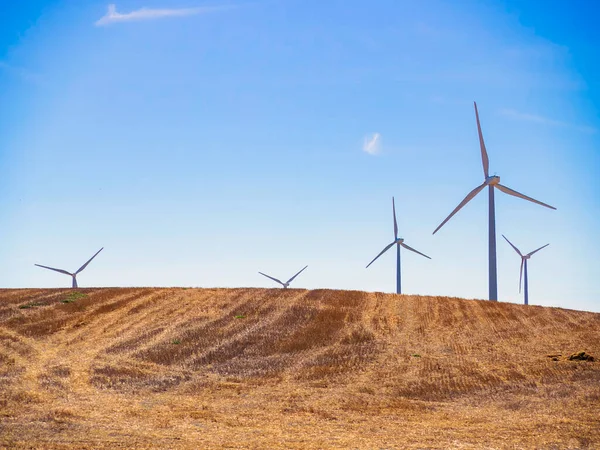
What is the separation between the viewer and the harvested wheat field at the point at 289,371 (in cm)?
1778

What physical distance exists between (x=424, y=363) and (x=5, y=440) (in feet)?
68.2

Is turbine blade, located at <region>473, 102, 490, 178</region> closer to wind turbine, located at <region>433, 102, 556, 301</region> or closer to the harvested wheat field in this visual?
wind turbine, located at <region>433, 102, 556, 301</region>

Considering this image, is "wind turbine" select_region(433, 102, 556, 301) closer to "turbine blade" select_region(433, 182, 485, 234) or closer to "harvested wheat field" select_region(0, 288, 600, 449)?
"turbine blade" select_region(433, 182, 485, 234)

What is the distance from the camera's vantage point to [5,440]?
51.8 feet

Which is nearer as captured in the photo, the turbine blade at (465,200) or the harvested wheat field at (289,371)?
the harvested wheat field at (289,371)

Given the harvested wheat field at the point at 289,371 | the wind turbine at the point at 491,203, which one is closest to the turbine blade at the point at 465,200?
the wind turbine at the point at 491,203

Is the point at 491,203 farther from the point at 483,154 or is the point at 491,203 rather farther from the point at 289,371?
the point at 289,371

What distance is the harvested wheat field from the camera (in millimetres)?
17781

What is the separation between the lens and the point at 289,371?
29.8 metres

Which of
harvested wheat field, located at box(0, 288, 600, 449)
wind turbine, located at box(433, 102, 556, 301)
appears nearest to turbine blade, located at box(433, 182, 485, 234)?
wind turbine, located at box(433, 102, 556, 301)

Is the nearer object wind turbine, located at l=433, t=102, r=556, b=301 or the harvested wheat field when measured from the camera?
the harvested wheat field

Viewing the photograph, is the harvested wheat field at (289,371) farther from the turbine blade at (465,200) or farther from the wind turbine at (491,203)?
the turbine blade at (465,200)

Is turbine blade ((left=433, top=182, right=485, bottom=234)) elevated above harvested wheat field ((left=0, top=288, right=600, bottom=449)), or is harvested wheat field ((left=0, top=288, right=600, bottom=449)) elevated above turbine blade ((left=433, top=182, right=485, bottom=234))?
turbine blade ((left=433, top=182, right=485, bottom=234))

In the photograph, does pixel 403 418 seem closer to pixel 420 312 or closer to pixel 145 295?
pixel 420 312
